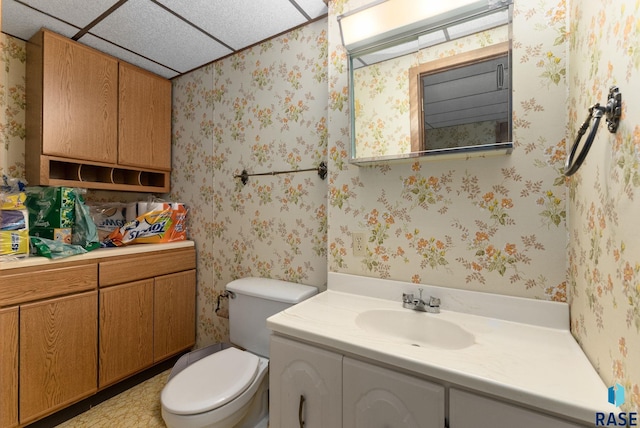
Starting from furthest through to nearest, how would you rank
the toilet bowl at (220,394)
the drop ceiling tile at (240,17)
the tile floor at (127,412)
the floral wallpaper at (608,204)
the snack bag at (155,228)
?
the snack bag at (155,228) < the tile floor at (127,412) < the drop ceiling tile at (240,17) < the toilet bowl at (220,394) < the floral wallpaper at (608,204)

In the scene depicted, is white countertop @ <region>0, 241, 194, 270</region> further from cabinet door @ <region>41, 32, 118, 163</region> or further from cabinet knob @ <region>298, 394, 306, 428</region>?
cabinet knob @ <region>298, 394, 306, 428</region>

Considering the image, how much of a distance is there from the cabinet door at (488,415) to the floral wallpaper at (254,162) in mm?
952

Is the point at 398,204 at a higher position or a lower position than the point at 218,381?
higher

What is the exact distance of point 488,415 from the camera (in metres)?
0.68

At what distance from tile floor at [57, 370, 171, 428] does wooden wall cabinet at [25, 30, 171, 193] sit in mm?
1357

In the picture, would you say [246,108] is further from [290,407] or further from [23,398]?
[23,398]

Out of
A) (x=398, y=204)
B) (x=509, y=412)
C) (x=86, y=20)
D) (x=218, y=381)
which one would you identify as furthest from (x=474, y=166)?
(x=86, y=20)

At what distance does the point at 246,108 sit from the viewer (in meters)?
1.91

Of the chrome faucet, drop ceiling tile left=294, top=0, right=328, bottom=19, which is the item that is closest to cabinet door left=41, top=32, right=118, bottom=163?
drop ceiling tile left=294, top=0, right=328, bottom=19

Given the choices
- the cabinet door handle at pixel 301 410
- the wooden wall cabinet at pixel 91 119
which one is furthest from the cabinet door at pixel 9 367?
the cabinet door handle at pixel 301 410

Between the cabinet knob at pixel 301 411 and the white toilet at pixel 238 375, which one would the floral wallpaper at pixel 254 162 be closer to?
the white toilet at pixel 238 375

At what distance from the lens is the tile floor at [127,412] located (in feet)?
5.08

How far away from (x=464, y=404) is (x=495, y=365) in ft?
0.44

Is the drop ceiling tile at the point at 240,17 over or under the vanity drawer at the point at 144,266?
over
